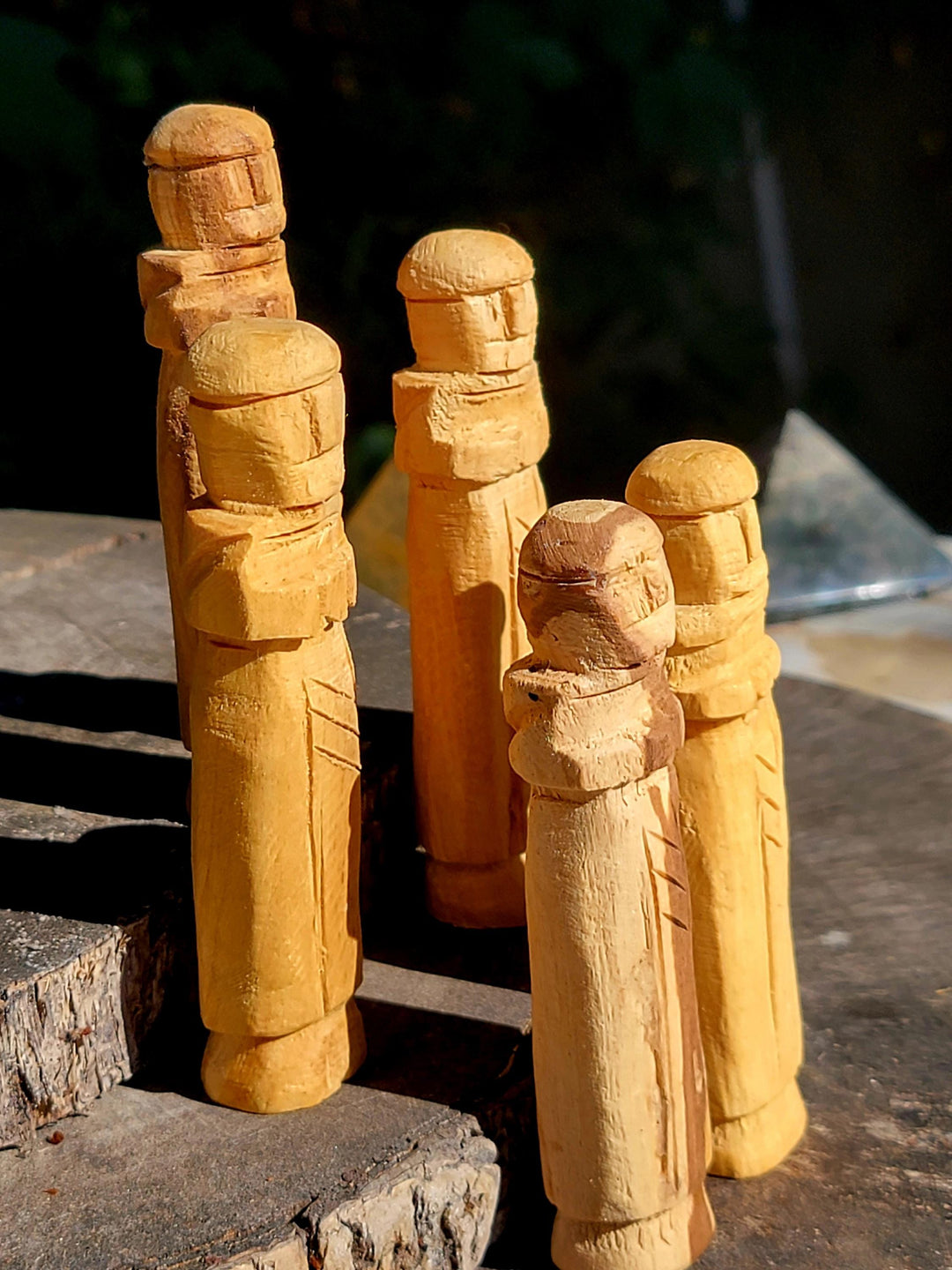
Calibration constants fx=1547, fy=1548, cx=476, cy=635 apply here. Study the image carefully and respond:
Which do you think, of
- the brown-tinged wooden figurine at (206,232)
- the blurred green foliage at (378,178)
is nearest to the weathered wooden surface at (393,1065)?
the brown-tinged wooden figurine at (206,232)

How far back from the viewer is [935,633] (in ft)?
10.4

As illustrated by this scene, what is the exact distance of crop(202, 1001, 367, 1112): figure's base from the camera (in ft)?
4.91

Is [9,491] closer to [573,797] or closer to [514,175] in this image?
[514,175]

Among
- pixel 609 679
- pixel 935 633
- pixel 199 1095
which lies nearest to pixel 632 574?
pixel 609 679

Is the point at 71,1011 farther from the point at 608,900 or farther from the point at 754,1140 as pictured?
the point at 754,1140

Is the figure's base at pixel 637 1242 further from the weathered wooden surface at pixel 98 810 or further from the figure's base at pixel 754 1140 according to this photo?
the weathered wooden surface at pixel 98 810

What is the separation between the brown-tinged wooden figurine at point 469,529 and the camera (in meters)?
1.57

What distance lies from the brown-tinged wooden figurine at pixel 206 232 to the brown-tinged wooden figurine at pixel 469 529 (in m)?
0.18

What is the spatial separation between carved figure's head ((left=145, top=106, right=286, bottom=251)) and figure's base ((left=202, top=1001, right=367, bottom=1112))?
824mm

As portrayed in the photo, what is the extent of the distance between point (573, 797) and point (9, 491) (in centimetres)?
345

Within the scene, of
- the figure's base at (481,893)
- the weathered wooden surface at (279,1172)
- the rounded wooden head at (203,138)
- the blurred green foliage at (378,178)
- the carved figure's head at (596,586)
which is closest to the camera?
the carved figure's head at (596,586)

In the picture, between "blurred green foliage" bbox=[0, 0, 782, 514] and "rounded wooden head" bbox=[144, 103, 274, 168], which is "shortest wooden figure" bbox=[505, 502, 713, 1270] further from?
"blurred green foliage" bbox=[0, 0, 782, 514]

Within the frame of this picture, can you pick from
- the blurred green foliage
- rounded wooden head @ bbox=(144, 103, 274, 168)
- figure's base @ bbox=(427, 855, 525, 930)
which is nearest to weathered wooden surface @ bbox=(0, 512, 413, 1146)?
figure's base @ bbox=(427, 855, 525, 930)

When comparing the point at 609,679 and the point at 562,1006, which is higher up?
the point at 609,679
